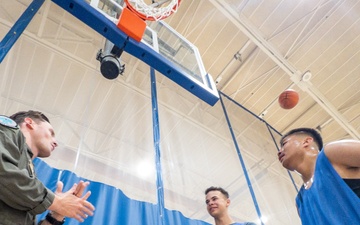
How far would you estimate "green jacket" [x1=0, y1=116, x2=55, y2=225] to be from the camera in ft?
2.53

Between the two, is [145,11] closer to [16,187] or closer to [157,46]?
[157,46]

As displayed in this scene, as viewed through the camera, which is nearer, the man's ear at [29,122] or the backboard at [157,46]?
the man's ear at [29,122]

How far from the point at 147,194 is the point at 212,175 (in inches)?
44.0

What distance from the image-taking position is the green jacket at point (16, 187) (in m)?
0.77

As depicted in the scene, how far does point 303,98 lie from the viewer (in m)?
5.14

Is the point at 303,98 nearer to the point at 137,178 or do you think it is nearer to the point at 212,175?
the point at 212,175

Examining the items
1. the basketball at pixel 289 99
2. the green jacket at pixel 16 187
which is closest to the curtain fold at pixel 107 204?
the green jacket at pixel 16 187

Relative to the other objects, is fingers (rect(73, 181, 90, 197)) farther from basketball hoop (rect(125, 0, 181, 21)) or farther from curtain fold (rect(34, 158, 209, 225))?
basketball hoop (rect(125, 0, 181, 21))

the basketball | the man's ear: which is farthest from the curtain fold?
the basketball

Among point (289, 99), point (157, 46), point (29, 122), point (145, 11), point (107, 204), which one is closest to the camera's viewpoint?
point (29, 122)

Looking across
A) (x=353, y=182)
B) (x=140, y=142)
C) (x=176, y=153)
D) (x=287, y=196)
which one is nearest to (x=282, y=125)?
(x=287, y=196)

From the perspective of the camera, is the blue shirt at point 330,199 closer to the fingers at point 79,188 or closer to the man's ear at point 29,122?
the fingers at point 79,188

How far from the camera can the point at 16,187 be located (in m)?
0.78

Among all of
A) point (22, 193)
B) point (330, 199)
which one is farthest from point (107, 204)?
point (330, 199)
